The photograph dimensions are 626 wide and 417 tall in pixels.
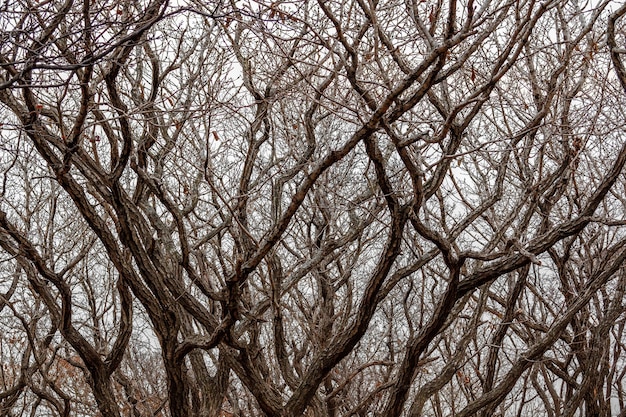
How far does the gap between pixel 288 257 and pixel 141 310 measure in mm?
2092

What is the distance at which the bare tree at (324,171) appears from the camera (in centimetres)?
487

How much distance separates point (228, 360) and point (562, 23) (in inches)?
156

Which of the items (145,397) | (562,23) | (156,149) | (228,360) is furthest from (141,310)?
(562,23)

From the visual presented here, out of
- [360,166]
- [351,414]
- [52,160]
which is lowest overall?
[351,414]

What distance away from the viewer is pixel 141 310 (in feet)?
32.4

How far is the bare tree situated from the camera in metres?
4.87

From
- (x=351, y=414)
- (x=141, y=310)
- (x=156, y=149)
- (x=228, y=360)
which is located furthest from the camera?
(x=141, y=310)

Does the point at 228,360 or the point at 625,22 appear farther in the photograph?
the point at 228,360

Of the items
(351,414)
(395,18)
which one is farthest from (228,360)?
(395,18)

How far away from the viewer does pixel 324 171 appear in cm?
705

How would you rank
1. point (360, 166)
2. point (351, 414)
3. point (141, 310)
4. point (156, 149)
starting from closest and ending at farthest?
point (351, 414), point (156, 149), point (360, 166), point (141, 310)

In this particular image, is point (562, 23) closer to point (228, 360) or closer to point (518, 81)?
point (518, 81)

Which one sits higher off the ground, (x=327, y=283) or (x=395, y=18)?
(x=395, y=18)

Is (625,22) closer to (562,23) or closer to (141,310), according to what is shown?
(562,23)
